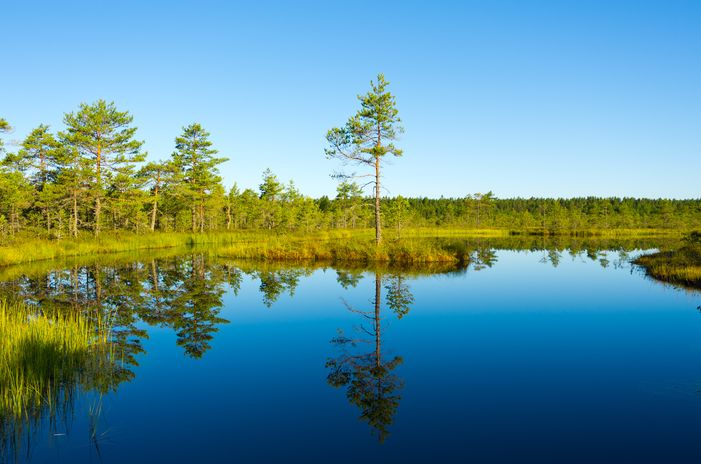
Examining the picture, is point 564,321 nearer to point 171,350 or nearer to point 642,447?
point 642,447

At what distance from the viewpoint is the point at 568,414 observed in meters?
7.34

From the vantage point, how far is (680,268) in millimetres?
22703

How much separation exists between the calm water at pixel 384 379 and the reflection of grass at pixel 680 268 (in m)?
2.88

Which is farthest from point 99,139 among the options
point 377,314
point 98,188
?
point 377,314

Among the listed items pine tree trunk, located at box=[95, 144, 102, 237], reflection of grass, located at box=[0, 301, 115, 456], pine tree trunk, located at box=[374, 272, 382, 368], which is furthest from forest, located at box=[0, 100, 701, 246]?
reflection of grass, located at box=[0, 301, 115, 456]

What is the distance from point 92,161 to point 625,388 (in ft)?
150

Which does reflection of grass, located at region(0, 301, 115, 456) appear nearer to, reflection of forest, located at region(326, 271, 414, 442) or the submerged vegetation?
reflection of forest, located at region(326, 271, 414, 442)

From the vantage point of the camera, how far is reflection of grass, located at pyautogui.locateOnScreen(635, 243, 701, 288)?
2125 cm

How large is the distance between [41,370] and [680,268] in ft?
88.0

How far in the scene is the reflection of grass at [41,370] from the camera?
6523mm

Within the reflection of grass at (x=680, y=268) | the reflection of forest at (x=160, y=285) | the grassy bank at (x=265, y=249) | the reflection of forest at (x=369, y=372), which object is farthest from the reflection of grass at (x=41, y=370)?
the reflection of grass at (x=680, y=268)

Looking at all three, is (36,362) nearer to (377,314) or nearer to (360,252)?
(377,314)

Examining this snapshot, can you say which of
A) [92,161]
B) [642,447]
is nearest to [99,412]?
[642,447]

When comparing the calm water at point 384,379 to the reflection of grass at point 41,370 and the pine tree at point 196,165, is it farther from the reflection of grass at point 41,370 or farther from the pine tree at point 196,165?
the pine tree at point 196,165
